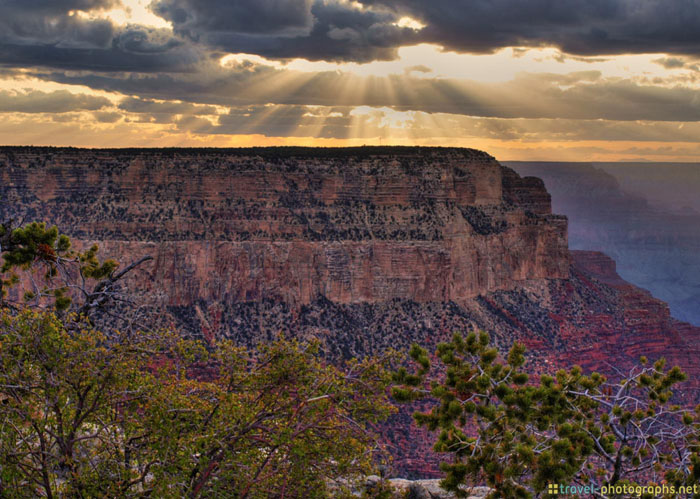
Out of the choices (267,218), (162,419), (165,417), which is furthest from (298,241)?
(165,417)

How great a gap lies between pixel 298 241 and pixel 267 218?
136 inches

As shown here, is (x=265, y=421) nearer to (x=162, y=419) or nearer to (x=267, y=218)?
(x=162, y=419)

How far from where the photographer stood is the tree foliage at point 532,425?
16922 millimetres

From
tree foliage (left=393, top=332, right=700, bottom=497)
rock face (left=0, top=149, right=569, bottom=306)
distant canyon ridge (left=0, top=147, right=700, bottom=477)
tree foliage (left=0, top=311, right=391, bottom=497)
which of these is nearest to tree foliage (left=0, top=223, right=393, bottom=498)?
tree foliage (left=0, top=311, right=391, bottom=497)

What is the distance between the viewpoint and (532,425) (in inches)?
739

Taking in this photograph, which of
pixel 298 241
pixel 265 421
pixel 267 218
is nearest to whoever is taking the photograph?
pixel 265 421

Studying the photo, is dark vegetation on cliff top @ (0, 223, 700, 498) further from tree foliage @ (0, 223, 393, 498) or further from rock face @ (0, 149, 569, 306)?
rock face @ (0, 149, 569, 306)

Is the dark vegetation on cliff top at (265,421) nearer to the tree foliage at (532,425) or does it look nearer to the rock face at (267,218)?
the tree foliage at (532,425)

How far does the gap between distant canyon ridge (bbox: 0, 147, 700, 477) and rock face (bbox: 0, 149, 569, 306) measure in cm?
11

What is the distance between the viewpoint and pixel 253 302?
222 feet

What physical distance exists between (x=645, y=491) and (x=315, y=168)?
5976cm

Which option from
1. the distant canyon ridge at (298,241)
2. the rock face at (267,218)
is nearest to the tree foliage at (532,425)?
the distant canyon ridge at (298,241)

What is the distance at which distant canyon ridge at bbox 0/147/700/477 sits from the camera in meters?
66.1

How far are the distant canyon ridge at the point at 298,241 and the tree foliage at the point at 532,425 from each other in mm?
42177
